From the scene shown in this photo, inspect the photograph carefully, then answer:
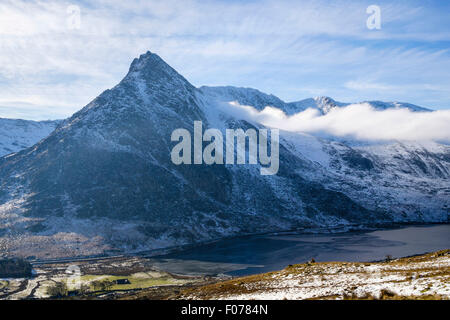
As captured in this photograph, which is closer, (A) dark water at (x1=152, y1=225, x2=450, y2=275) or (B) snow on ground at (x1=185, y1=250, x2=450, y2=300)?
(B) snow on ground at (x1=185, y1=250, x2=450, y2=300)

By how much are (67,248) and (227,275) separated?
92463 millimetres

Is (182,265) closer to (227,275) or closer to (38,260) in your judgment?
(227,275)

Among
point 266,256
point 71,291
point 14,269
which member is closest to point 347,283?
point 71,291

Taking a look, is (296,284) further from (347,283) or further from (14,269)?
(14,269)

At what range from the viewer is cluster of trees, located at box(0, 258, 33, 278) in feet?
461

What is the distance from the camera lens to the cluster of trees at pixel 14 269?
140 metres

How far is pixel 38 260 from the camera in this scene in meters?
172

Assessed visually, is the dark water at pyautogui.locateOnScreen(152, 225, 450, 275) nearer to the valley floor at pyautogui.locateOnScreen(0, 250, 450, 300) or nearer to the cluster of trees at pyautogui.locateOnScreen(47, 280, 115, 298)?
the valley floor at pyautogui.locateOnScreen(0, 250, 450, 300)

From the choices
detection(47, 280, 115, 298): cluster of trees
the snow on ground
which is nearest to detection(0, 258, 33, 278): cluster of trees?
detection(47, 280, 115, 298): cluster of trees

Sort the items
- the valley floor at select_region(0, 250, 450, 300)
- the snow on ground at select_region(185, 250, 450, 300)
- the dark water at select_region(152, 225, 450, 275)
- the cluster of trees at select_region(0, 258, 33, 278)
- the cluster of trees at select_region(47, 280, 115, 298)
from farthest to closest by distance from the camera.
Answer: the dark water at select_region(152, 225, 450, 275) < the cluster of trees at select_region(0, 258, 33, 278) < the cluster of trees at select_region(47, 280, 115, 298) < the valley floor at select_region(0, 250, 450, 300) < the snow on ground at select_region(185, 250, 450, 300)

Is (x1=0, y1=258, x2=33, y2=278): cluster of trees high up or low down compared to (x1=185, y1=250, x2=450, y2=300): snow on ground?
down

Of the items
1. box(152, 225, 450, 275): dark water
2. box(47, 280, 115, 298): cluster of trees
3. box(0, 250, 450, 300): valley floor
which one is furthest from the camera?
box(152, 225, 450, 275): dark water

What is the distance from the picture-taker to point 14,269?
144m
